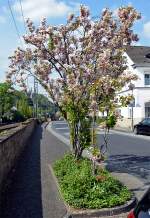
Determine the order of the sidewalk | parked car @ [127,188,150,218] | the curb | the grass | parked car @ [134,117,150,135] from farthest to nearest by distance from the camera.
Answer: parked car @ [134,117,150,135] → the sidewalk → the grass → the curb → parked car @ [127,188,150,218]

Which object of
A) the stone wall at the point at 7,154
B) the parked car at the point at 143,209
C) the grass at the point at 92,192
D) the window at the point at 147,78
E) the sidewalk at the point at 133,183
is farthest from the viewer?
the window at the point at 147,78

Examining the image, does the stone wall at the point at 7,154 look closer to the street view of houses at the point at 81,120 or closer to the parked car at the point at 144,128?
the street view of houses at the point at 81,120

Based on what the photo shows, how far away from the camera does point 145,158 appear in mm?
20016

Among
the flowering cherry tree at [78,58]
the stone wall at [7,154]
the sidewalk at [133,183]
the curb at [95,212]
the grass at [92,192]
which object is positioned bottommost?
the curb at [95,212]

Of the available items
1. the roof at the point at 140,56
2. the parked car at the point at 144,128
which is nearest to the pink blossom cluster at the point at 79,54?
the parked car at the point at 144,128

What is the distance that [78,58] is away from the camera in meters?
14.4

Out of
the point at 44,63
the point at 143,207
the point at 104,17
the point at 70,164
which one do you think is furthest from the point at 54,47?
the point at 143,207

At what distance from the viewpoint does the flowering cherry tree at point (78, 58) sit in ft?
45.2

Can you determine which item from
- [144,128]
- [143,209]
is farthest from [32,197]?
[144,128]

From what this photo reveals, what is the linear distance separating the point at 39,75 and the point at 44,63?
0.49 meters

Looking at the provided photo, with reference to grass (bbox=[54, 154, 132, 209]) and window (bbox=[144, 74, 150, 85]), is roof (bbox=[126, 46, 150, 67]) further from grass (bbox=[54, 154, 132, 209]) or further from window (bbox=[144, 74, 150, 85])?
grass (bbox=[54, 154, 132, 209])

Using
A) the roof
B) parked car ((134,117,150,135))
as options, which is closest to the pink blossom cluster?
parked car ((134,117,150,135))

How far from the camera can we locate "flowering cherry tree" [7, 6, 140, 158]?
13773mm

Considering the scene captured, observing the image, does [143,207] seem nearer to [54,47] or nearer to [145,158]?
[54,47]
